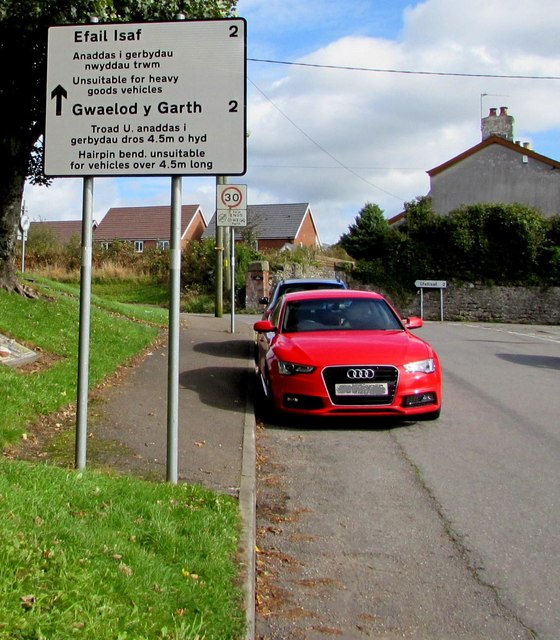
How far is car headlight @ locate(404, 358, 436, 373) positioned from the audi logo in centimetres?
41

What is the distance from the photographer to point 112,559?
363cm

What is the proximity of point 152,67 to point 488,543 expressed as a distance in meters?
3.91

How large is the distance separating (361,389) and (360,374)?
0.53 feet

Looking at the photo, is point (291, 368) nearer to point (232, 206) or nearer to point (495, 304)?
point (232, 206)

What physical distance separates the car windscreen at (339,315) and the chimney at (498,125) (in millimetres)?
41300

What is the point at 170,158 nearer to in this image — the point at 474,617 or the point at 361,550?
the point at 361,550

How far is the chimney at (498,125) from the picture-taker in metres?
48.4

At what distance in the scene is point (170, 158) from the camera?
17.3 feet

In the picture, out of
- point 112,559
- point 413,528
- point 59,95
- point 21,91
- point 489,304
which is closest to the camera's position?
point 112,559

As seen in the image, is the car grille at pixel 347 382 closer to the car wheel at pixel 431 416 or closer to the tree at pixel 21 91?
the car wheel at pixel 431 416

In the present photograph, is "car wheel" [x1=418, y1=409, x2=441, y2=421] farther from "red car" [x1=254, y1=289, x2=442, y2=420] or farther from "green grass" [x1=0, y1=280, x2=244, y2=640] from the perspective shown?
"green grass" [x1=0, y1=280, x2=244, y2=640]

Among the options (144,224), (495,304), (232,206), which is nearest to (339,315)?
(232,206)

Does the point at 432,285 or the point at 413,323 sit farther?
the point at 432,285

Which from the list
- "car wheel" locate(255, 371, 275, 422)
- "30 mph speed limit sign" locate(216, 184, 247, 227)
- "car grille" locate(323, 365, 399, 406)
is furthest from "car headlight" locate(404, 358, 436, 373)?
"30 mph speed limit sign" locate(216, 184, 247, 227)
